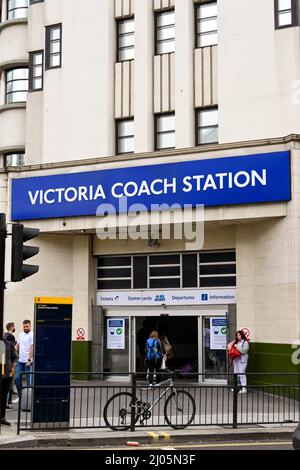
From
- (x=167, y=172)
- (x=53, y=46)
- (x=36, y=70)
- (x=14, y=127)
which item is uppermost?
(x=53, y=46)

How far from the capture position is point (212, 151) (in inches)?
744

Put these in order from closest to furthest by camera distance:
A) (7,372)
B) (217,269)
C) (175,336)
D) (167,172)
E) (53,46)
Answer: (7,372) < (167,172) < (217,269) < (175,336) < (53,46)

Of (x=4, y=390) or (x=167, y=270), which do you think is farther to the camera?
(x=167, y=270)

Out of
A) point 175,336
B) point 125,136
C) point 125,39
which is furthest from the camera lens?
point 125,39

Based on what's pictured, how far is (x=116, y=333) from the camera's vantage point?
71.3 ft

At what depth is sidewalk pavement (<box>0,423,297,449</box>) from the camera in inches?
453

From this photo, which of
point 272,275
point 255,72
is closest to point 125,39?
point 255,72

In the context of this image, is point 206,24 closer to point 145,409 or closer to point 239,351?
point 239,351

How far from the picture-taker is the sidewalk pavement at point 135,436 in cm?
1150

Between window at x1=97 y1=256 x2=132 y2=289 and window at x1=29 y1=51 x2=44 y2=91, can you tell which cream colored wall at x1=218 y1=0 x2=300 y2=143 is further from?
window at x1=29 y1=51 x2=44 y2=91

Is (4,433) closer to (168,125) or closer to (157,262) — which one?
(157,262)

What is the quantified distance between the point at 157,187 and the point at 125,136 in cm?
343

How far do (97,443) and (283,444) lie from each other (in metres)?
3.05

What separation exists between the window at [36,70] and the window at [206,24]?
562 centimetres
